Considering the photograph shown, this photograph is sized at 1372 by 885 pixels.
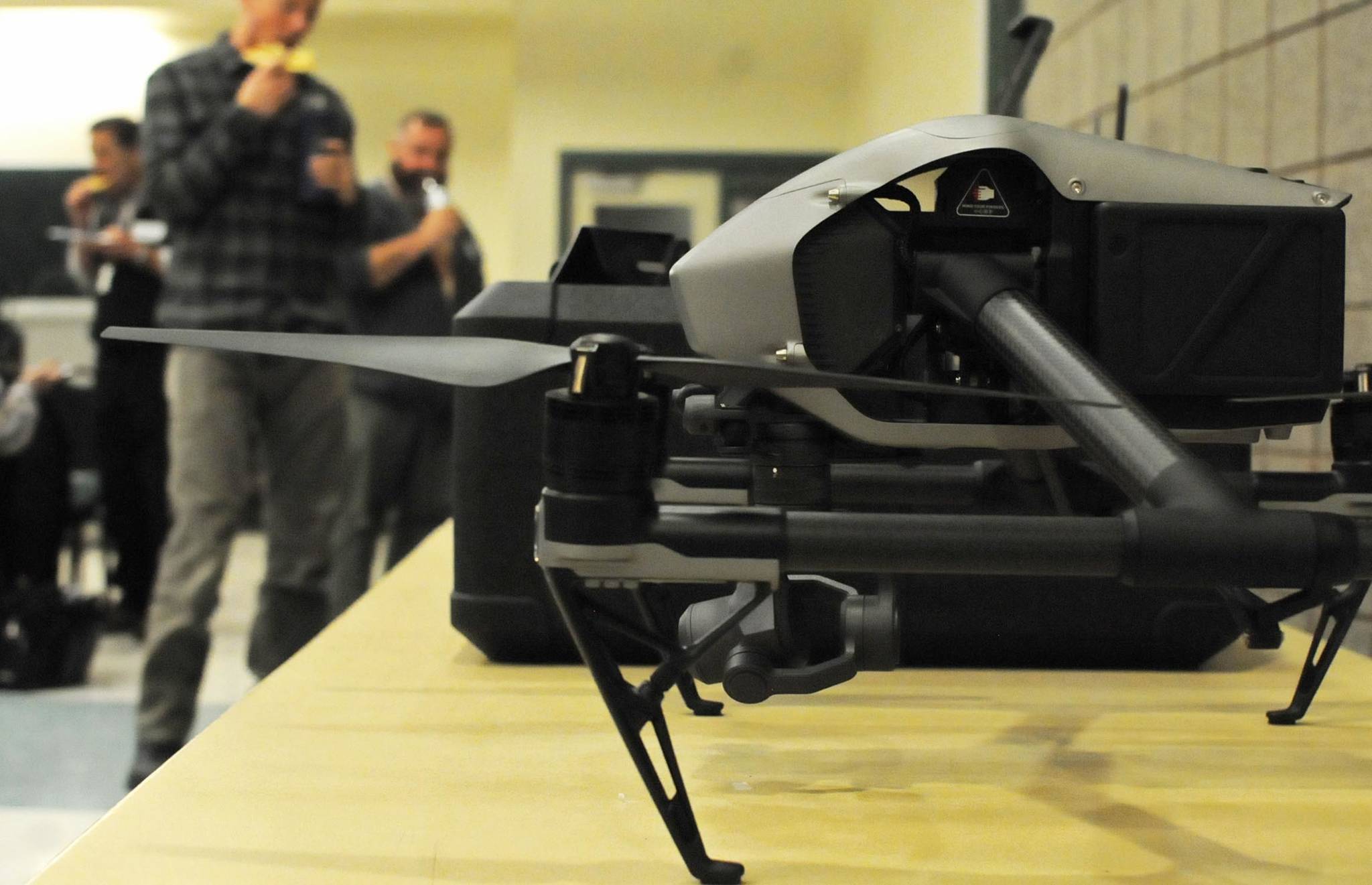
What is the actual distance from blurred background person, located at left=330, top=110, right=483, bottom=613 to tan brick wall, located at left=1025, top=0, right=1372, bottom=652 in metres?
1.22

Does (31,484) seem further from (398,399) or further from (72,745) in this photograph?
(398,399)

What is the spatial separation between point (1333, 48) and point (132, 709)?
85.9 inches

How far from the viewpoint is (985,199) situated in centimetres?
49

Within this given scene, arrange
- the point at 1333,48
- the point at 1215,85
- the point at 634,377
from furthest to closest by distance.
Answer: the point at 1215,85 < the point at 1333,48 < the point at 634,377

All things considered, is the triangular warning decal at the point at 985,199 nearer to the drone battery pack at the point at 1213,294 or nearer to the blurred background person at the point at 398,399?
the drone battery pack at the point at 1213,294

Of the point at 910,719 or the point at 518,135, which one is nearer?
the point at 910,719

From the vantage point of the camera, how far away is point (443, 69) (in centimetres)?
569

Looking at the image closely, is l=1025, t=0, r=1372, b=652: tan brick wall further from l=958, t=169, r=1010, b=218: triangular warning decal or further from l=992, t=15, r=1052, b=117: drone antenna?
l=958, t=169, r=1010, b=218: triangular warning decal

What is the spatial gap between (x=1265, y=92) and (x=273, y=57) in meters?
1.27

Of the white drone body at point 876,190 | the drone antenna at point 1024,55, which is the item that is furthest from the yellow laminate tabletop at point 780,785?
the drone antenna at point 1024,55

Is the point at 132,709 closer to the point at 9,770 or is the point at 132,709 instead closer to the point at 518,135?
the point at 9,770

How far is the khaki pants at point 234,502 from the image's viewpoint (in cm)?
149

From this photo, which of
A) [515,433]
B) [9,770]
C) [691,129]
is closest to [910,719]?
[515,433]

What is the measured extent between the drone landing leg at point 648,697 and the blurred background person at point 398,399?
1761 millimetres
